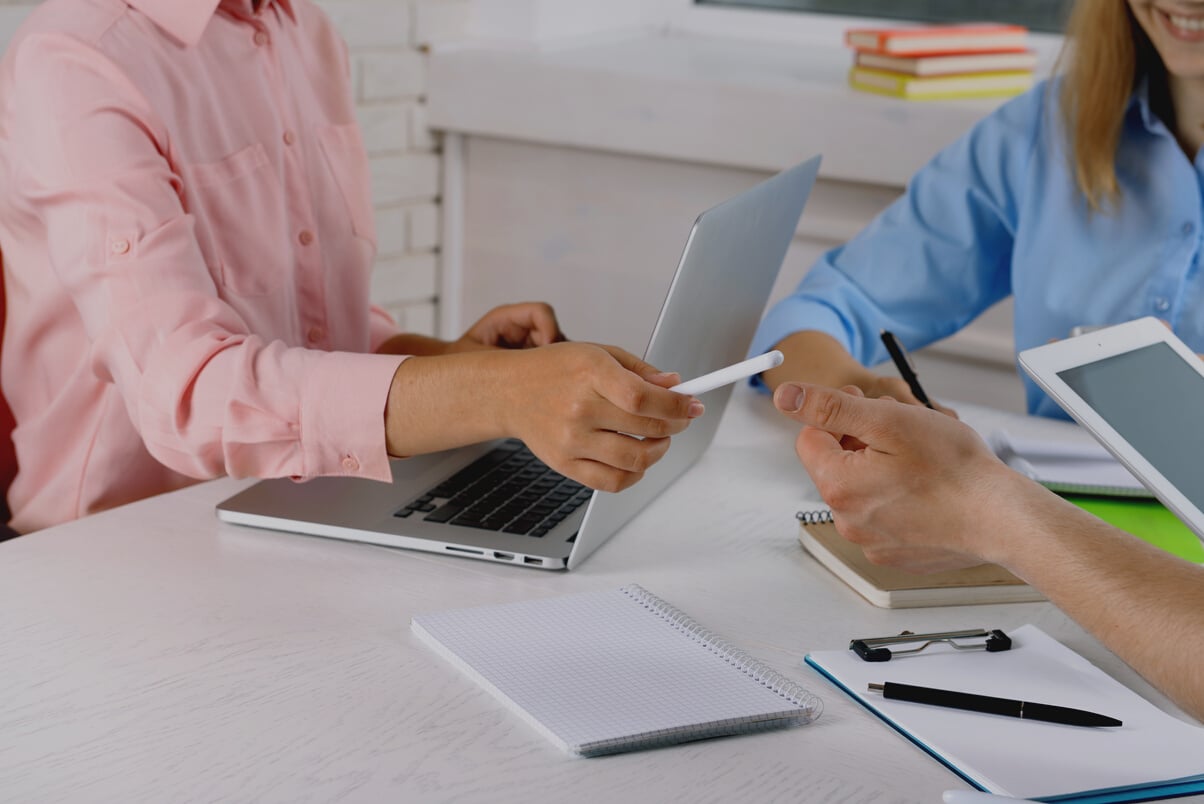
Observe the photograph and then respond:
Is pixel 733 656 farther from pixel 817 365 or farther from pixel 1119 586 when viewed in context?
pixel 817 365

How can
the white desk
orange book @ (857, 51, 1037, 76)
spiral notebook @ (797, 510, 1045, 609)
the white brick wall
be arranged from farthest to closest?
the white brick wall → orange book @ (857, 51, 1037, 76) → spiral notebook @ (797, 510, 1045, 609) → the white desk

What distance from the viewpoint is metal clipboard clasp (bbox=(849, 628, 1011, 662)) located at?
0.90m

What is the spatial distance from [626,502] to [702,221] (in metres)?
0.26

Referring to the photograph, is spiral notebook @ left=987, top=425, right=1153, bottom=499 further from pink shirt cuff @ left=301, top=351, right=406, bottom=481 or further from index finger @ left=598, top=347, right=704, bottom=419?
pink shirt cuff @ left=301, top=351, right=406, bottom=481

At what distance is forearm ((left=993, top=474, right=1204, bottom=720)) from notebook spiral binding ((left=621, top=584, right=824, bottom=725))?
177mm

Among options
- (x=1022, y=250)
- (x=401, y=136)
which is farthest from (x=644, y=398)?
(x=401, y=136)

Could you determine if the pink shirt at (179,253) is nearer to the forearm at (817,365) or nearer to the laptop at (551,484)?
the laptop at (551,484)

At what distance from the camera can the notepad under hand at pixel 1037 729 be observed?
76 cm

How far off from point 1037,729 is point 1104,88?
3.22ft

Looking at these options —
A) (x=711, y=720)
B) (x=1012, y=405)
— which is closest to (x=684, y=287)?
(x=711, y=720)

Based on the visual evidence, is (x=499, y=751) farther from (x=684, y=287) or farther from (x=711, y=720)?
(x=684, y=287)

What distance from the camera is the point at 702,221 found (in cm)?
94

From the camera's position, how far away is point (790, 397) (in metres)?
0.93

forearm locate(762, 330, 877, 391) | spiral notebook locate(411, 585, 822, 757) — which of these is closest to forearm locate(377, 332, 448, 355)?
forearm locate(762, 330, 877, 391)
